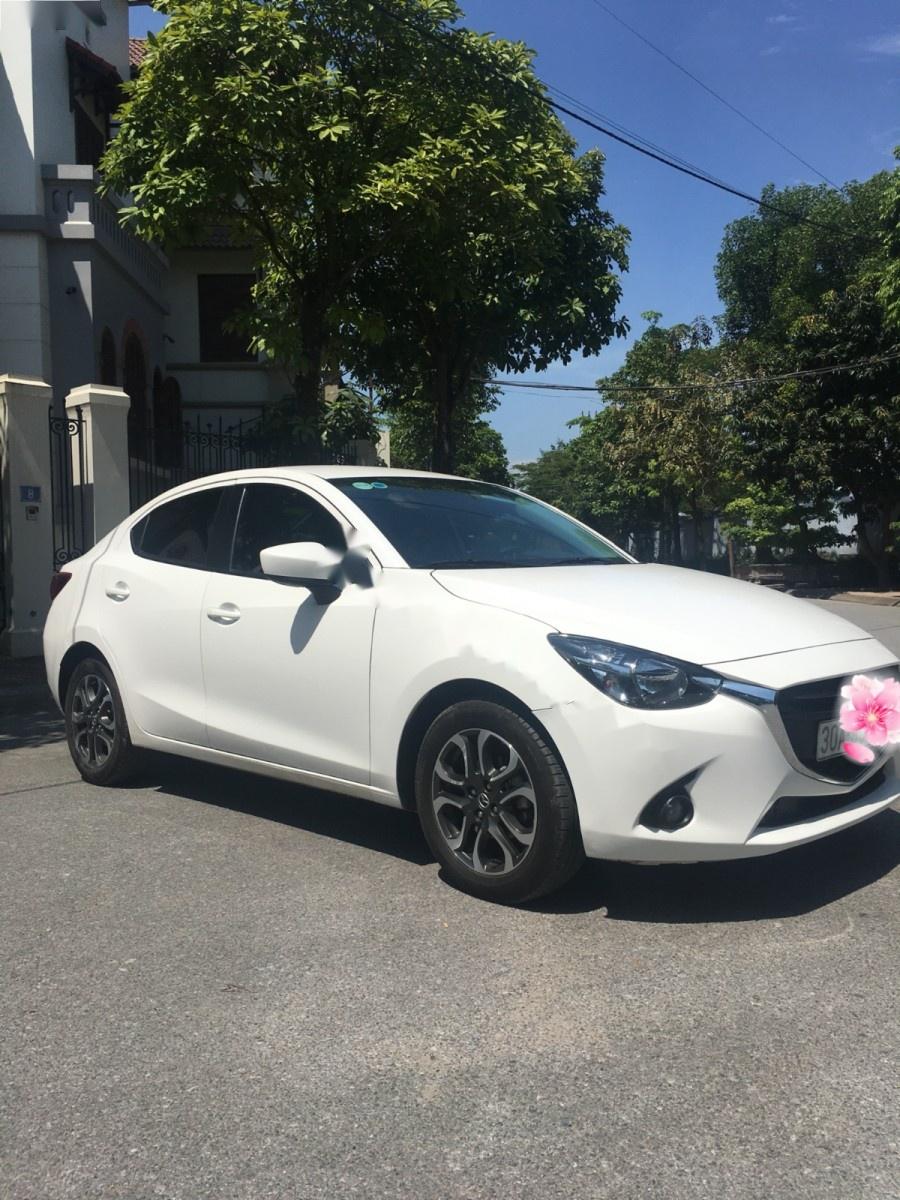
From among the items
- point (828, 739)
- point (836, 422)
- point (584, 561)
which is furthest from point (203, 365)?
point (828, 739)

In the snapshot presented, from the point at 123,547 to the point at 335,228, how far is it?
8581mm

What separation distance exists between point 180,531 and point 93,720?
1.08 meters

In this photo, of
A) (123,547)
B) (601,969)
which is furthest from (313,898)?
(123,547)

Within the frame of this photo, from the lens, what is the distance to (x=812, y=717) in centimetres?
381

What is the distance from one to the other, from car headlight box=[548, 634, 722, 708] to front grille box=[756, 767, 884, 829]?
432mm

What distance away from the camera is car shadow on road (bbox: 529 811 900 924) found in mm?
3936

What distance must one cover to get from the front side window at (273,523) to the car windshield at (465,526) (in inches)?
6.6

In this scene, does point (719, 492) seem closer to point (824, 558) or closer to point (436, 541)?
point (824, 558)

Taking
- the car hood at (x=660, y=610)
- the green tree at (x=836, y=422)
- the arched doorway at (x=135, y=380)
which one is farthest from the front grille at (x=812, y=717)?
the green tree at (x=836, y=422)

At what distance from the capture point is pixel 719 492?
4331cm

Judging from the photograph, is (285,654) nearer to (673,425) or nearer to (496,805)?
(496,805)

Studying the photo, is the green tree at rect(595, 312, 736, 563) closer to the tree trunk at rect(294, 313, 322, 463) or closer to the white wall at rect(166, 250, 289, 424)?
the white wall at rect(166, 250, 289, 424)

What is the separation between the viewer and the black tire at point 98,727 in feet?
18.6

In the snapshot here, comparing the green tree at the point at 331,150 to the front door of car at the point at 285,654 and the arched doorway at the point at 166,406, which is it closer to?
the arched doorway at the point at 166,406
